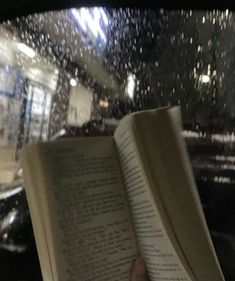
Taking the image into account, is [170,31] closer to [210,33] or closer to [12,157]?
[210,33]

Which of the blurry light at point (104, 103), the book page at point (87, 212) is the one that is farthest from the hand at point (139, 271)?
the blurry light at point (104, 103)

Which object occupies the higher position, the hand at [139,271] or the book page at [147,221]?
the book page at [147,221]

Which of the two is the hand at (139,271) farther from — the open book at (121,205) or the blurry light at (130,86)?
the blurry light at (130,86)

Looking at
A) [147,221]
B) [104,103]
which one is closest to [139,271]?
[147,221]

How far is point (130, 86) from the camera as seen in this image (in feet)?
1.27

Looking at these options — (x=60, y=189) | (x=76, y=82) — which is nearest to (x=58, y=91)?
(x=76, y=82)

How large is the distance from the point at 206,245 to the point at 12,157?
188 mm

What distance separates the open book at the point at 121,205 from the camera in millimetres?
283

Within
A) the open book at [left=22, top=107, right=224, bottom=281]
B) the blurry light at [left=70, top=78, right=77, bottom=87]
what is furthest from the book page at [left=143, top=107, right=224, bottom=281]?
the blurry light at [left=70, top=78, right=77, bottom=87]

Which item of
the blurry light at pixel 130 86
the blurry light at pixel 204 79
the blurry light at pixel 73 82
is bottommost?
the blurry light at pixel 204 79

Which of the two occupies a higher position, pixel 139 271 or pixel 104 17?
pixel 104 17

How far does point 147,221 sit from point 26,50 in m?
0.20

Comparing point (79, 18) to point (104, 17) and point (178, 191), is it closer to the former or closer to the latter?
point (104, 17)

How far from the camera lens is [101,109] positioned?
387 mm
